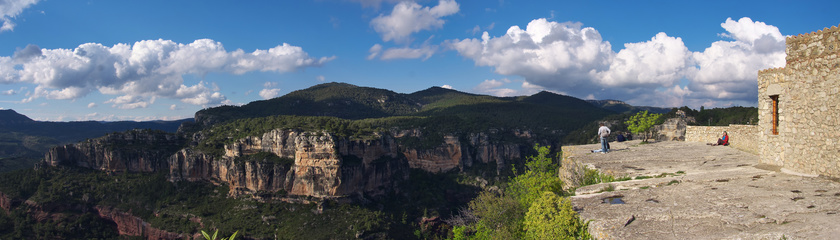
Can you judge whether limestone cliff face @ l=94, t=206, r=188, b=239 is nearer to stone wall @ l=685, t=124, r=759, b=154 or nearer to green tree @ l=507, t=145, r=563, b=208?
green tree @ l=507, t=145, r=563, b=208

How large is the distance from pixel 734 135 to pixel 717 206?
40.1ft

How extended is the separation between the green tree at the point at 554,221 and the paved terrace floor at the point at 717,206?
0.89 feet

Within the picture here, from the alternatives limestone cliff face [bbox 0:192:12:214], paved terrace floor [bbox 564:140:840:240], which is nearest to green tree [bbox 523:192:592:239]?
paved terrace floor [bbox 564:140:840:240]

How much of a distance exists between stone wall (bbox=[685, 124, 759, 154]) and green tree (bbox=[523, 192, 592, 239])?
10.9 m

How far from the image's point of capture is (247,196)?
63.8m

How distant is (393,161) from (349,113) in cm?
7943

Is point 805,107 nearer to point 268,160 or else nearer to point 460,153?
point 268,160

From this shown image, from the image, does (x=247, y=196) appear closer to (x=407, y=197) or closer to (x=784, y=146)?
(x=407, y=197)

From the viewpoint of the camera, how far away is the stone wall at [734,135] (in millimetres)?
14066

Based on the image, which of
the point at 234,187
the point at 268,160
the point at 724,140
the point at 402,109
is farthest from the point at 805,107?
the point at 402,109

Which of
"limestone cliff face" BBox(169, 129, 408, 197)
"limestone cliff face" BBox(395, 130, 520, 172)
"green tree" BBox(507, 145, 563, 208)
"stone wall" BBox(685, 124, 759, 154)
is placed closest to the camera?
"green tree" BBox(507, 145, 563, 208)

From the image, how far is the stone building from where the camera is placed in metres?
8.24

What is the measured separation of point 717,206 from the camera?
6695 millimetres

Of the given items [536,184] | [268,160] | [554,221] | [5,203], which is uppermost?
[554,221]
